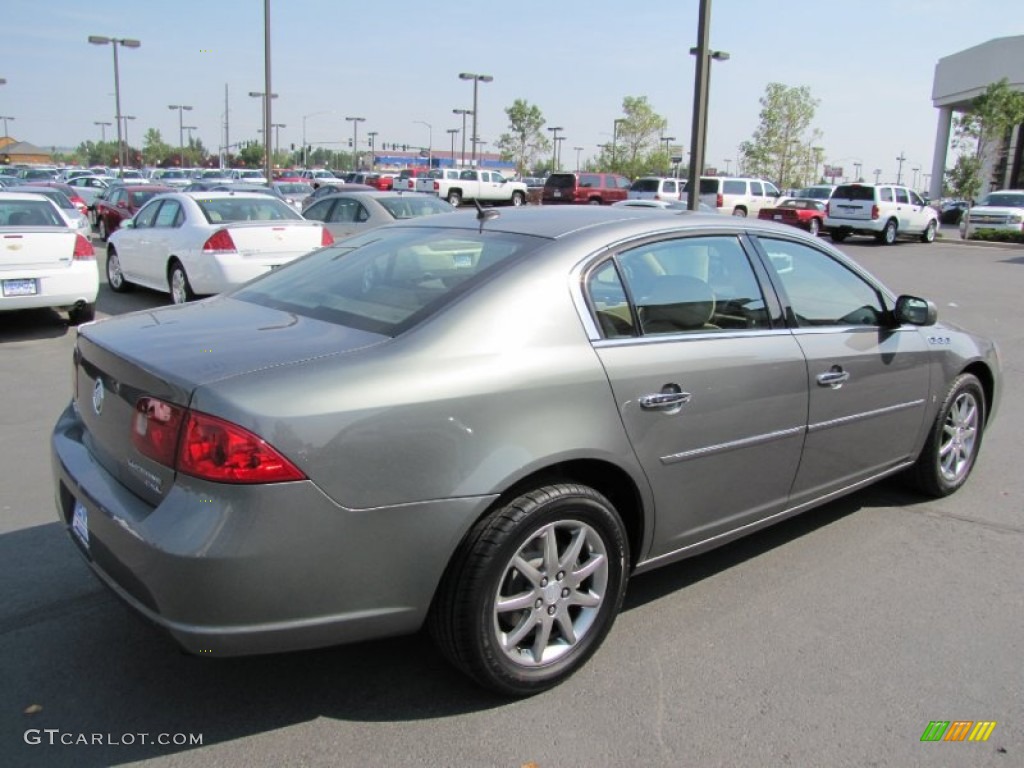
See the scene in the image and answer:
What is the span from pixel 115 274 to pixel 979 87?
5397 cm

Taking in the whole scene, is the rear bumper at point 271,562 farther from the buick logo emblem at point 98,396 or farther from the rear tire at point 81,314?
the rear tire at point 81,314

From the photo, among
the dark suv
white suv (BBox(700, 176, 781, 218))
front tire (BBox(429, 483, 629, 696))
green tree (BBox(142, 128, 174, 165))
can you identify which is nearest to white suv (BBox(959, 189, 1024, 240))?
white suv (BBox(700, 176, 781, 218))

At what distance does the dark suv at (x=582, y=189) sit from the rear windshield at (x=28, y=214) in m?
28.4

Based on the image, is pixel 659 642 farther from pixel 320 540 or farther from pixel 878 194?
pixel 878 194

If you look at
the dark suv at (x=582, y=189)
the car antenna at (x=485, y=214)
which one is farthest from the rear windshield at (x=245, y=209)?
the dark suv at (x=582, y=189)

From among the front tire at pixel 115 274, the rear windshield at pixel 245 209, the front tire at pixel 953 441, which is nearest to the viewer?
the front tire at pixel 953 441

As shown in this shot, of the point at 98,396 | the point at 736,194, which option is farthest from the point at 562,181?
the point at 98,396

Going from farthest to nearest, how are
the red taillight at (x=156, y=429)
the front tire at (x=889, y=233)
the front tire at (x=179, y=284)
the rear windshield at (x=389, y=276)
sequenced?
the front tire at (x=889, y=233), the front tire at (x=179, y=284), the rear windshield at (x=389, y=276), the red taillight at (x=156, y=429)

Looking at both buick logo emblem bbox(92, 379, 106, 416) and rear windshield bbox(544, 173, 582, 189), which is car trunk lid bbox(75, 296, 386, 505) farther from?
rear windshield bbox(544, 173, 582, 189)

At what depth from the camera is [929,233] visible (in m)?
28.8

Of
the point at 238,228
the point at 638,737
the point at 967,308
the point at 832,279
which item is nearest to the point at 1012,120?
the point at 967,308

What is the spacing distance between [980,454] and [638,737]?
13.9 ft

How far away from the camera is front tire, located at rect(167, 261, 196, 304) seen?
1062 centimetres

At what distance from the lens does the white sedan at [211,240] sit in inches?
399
